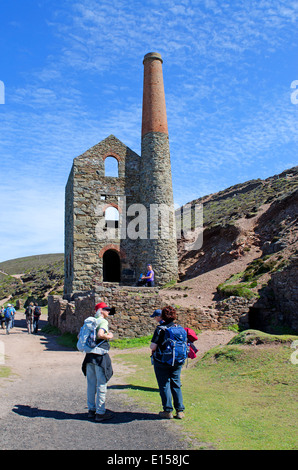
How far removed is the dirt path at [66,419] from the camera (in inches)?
191

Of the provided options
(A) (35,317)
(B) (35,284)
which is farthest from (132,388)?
(B) (35,284)

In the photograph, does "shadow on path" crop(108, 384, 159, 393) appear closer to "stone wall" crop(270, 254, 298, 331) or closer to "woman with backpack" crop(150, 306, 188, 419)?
"woman with backpack" crop(150, 306, 188, 419)

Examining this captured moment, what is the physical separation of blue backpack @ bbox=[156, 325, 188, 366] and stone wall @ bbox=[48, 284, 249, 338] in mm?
8525

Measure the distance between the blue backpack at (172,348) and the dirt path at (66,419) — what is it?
34.9 inches

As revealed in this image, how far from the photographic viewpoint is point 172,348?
235 inches

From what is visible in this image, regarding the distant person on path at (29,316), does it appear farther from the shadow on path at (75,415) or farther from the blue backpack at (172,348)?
the blue backpack at (172,348)

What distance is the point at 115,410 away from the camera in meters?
6.55

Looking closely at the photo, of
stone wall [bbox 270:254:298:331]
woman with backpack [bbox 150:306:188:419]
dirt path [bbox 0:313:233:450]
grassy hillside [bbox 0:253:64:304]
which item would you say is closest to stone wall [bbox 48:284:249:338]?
stone wall [bbox 270:254:298:331]

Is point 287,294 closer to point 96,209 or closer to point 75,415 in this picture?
point 75,415

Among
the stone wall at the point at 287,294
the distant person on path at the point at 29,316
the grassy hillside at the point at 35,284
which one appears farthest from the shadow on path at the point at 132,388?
the grassy hillside at the point at 35,284

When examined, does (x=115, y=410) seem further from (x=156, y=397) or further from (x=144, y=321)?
(x=144, y=321)

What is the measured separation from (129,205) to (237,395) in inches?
661
